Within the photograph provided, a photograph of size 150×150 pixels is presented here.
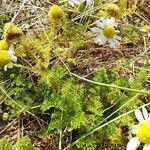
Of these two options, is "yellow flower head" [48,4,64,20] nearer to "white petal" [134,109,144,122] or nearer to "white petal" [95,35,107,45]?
"white petal" [95,35,107,45]

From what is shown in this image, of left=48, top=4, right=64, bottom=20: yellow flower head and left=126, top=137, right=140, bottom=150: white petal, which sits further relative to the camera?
left=48, top=4, right=64, bottom=20: yellow flower head

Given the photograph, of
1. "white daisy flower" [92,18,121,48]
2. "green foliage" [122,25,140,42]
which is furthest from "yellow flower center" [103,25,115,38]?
"green foliage" [122,25,140,42]

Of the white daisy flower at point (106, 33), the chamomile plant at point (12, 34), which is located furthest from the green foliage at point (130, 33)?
the chamomile plant at point (12, 34)

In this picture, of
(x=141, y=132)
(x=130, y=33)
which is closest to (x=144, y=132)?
(x=141, y=132)

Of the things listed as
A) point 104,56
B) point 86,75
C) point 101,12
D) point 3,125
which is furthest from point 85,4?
point 3,125

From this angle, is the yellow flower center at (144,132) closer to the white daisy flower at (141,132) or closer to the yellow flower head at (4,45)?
the white daisy flower at (141,132)

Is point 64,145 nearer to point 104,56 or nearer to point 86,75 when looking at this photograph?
point 86,75
